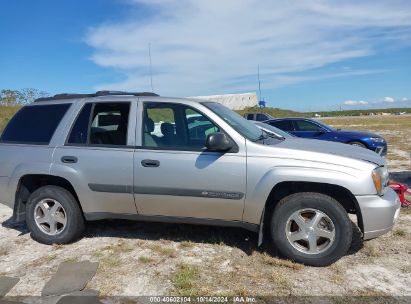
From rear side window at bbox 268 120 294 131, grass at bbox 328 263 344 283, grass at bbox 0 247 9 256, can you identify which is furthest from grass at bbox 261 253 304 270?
rear side window at bbox 268 120 294 131

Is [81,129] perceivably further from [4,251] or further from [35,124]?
[4,251]

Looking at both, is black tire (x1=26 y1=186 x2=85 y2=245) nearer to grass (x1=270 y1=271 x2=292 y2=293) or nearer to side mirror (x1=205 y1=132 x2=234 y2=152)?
side mirror (x1=205 y1=132 x2=234 y2=152)

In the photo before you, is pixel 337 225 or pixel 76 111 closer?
pixel 337 225

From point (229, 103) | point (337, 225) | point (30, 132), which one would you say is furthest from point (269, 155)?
point (229, 103)

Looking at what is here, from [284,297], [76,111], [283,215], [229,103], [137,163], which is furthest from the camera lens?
[229,103]

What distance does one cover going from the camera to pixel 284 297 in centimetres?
358

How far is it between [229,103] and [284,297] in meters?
54.5

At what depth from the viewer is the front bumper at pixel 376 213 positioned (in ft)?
13.1

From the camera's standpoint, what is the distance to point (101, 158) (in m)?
4.69

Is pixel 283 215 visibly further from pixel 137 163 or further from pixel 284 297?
pixel 137 163

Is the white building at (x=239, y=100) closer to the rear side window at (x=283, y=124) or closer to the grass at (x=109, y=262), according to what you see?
the rear side window at (x=283, y=124)

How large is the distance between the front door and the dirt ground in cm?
51

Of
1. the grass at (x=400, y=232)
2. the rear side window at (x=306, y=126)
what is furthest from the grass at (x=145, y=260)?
the rear side window at (x=306, y=126)

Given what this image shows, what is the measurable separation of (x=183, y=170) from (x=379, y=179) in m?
2.07
